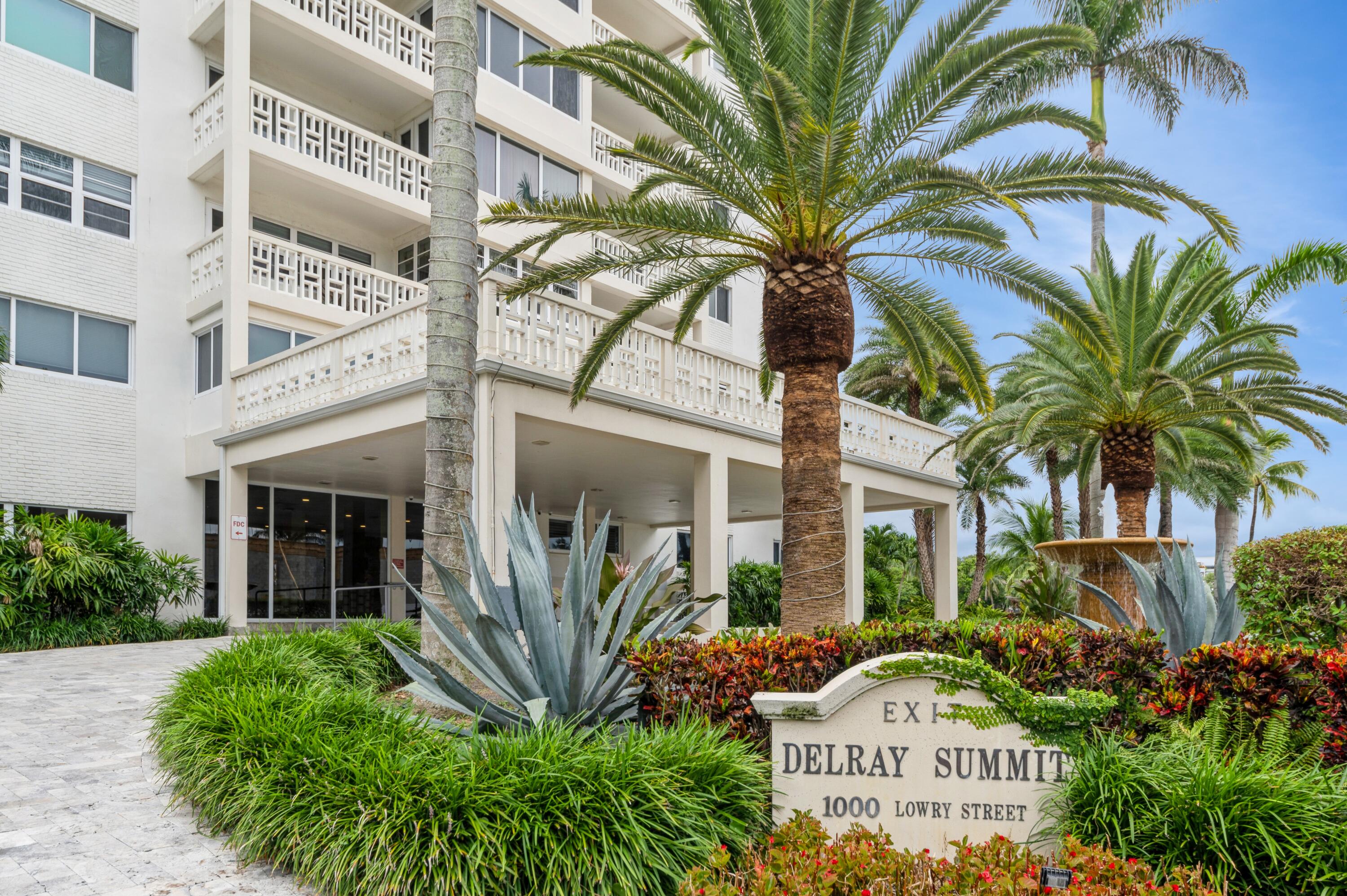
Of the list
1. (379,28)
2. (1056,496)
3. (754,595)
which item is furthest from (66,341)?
(1056,496)

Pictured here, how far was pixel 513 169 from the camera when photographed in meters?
20.6

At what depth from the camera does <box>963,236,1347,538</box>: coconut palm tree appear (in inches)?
599

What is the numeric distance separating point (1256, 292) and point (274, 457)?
1925 centimetres

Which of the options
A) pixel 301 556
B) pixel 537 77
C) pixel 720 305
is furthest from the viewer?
pixel 720 305

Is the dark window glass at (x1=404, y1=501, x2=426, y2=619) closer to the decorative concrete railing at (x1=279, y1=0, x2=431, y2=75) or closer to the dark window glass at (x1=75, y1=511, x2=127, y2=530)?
the dark window glass at (x1=75, y1=511, x2=127, y2=530)

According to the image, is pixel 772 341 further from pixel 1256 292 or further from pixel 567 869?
pixel 1256 292

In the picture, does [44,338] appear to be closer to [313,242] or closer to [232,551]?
[232,551]

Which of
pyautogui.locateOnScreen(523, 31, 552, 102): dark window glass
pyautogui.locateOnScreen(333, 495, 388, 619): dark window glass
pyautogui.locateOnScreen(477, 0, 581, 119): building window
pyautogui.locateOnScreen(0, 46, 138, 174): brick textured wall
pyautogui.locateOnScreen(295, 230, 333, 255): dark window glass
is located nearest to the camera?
pyautogui.locateOnScreen(0, 46, 138, 174): brick textured wall

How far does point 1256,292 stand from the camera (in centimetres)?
1959

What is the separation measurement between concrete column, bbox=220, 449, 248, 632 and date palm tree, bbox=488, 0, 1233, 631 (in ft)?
28.1

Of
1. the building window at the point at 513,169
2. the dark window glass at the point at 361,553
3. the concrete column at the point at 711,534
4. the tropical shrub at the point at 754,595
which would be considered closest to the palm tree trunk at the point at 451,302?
the concrete column at the point at 711,534

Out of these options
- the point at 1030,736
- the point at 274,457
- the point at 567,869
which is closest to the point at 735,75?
the point at 1030,736

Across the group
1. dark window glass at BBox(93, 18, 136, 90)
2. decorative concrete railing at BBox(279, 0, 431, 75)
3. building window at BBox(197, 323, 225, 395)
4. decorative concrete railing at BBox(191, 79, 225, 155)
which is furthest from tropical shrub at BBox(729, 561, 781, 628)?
dark window glass at BBox(93, 18, 136, 90)

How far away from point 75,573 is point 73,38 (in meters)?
9.81
